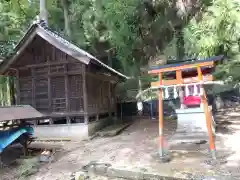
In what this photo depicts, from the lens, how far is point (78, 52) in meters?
12.7

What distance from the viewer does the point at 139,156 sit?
31.6 feet

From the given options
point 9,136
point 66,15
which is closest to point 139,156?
point 9,136

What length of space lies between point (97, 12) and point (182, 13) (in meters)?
6.47

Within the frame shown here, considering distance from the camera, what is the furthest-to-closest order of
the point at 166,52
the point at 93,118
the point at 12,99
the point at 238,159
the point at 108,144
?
the point at 166,52
the point at 12,99
the point at 93,118
the point at 108,144
the point at 238,159

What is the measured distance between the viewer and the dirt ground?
25.9 ft

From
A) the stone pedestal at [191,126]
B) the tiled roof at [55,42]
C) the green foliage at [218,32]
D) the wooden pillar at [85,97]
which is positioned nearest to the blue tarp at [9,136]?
the wooden pillar at [85,97]

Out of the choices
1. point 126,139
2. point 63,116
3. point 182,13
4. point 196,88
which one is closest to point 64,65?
point 63,116

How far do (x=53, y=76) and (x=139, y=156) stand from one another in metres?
6.73

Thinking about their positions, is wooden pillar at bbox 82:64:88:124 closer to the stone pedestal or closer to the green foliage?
the stone pedestal

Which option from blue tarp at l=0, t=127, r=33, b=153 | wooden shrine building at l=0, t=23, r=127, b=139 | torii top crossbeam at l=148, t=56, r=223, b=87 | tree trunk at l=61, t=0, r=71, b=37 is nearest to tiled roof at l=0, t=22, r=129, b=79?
wooden shrine building at l=0, t=23, r=127, b=139

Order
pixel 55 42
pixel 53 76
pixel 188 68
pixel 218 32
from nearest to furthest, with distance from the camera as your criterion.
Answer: pixel 218 32 < pixel 188 68 < pixel 55 42 < pixel 53 76

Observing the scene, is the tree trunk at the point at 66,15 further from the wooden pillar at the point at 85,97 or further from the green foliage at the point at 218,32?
the green foliage at the point at 218,32

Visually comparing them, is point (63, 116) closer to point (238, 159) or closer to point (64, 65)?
point (64, 65)

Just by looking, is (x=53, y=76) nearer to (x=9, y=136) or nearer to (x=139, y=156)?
(x=9, y=136)
